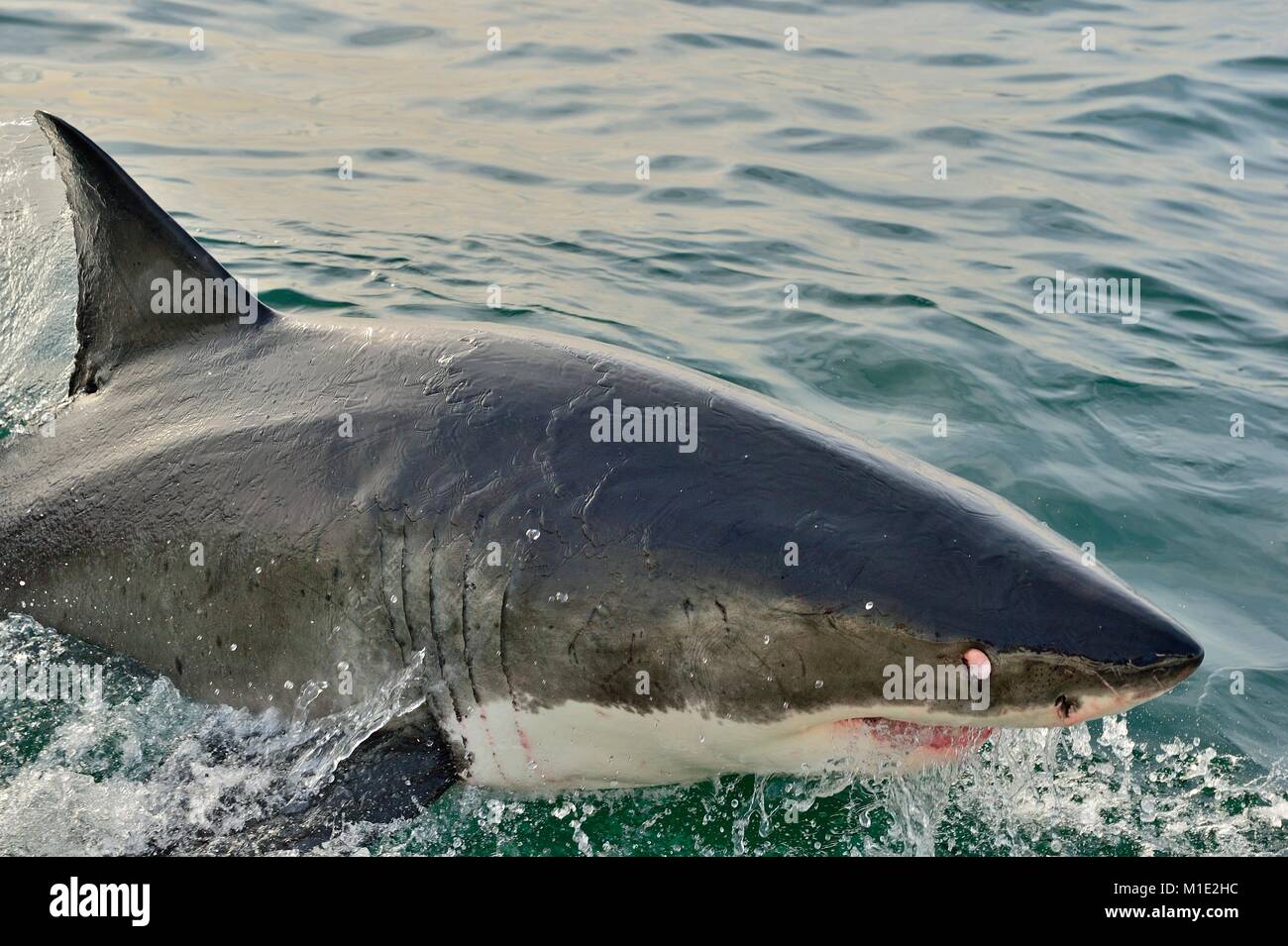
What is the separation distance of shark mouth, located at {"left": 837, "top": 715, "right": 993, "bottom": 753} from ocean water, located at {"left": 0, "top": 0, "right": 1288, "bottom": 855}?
0.26 m

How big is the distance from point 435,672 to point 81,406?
1585 mm

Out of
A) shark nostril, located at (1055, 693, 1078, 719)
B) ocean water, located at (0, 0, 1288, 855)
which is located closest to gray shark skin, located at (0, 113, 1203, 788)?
shark nostril, located at (1055, 693, 1078, 719)

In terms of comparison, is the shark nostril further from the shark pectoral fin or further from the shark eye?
the shark pectoral fin

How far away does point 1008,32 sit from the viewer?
1501cm

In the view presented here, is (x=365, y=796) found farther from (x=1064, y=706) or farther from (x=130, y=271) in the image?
(x=130, y=271)

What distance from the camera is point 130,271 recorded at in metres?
4.23

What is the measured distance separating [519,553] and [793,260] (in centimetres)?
577

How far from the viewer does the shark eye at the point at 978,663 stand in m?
3.00

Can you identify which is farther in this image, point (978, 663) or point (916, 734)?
point (916, 734)

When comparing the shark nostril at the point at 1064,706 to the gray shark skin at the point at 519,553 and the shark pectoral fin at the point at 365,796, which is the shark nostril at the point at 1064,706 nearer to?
the gray shark skin at the point at 519,553

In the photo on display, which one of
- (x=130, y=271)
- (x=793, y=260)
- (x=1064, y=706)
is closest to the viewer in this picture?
(x=1064, y=706)

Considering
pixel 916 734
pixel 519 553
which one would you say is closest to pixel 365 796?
pixel 519 553

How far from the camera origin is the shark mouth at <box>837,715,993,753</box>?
3.18m

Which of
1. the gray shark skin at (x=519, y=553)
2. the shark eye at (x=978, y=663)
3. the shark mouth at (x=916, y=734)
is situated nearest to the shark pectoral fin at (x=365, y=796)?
the gray shark skin at (x=519, y=553)
